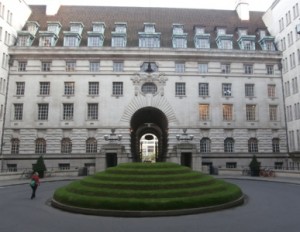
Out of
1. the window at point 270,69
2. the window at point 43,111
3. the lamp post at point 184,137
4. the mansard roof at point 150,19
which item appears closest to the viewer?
the lamp post at point 184,137

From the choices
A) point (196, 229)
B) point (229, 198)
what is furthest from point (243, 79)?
point (196, 229)

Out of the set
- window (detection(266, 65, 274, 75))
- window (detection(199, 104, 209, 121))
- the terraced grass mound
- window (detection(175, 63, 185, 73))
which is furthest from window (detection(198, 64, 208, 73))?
the terraced grass mound

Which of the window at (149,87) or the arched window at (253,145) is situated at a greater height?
the window at (149,87)

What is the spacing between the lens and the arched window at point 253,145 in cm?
4929

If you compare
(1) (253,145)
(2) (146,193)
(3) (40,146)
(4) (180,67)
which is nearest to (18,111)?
(3) (40,146)

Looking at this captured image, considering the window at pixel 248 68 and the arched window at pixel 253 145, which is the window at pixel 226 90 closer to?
the window at pixel 248 68

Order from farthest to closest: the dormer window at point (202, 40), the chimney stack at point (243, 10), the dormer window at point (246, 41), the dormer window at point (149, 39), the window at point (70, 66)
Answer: the chimney stack at point (243, 10), the dormer window at point (246, 41), the dormer window at point (202, 40), the dormer window at point (149, 39), the window at point (70, 66)

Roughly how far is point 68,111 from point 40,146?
690 centimetres

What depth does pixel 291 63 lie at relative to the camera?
48.7m

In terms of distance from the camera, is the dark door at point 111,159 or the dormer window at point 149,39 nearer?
the dark door at point 111,159

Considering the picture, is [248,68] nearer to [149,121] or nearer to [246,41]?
[246,41]

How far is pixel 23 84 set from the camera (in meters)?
49.1

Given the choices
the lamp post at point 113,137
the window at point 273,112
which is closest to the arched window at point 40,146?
the lamp post at point 113,137

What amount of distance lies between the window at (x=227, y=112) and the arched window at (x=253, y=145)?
15.7 feet
